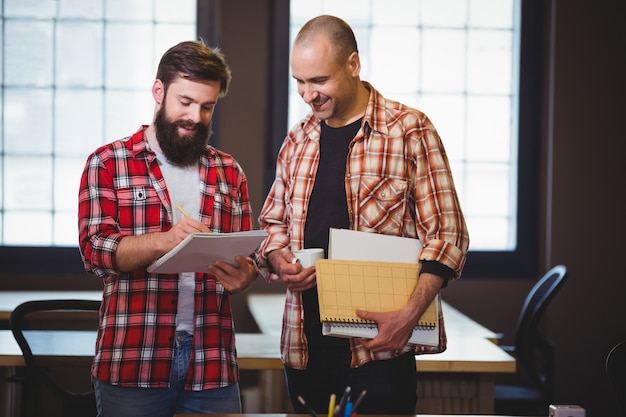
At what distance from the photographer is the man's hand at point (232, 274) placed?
217cm

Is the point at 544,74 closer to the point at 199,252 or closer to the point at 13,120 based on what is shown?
the point at 13,120

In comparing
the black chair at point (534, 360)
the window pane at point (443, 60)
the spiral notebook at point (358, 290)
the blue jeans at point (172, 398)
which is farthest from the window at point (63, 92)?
the spiral notebook at point (358, 290)

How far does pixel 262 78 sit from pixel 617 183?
219 centimetres

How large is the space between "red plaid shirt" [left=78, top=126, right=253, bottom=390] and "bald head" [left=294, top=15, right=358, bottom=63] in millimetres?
488

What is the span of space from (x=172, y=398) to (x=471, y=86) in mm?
3502

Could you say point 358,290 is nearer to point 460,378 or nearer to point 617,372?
point 617,372

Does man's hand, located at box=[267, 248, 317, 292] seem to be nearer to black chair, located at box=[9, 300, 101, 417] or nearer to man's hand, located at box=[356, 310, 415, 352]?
man's hand, located at box=[356, 310, 415, 352]

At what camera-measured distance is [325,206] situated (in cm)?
227

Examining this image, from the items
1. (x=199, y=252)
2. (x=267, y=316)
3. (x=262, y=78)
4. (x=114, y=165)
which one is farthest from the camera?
(x=262, y=78)

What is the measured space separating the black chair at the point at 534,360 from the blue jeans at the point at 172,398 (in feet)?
5.79

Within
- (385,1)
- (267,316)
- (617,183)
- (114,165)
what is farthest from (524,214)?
(114,165)

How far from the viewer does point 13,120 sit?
4.93 m

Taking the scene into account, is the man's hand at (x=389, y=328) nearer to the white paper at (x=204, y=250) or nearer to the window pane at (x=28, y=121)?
the white paper at (x=204, y=250)

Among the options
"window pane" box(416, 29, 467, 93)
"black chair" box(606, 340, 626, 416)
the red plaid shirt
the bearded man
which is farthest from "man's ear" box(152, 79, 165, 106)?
"window pane" box(416, 29, 467, 93)
